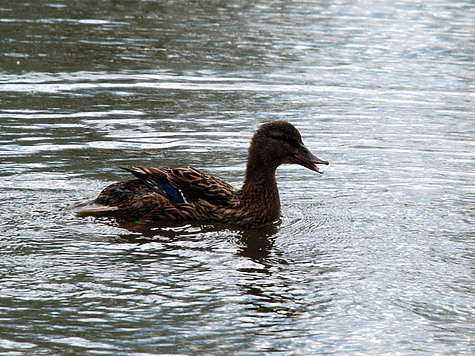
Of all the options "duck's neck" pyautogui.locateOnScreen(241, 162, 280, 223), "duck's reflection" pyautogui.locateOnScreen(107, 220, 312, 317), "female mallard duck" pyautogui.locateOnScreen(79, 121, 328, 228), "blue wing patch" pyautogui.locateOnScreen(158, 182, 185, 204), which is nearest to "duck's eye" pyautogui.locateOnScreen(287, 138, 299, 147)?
"female mallard duck" pyautogui.locateOnScreen(79, 121, 328, 228)

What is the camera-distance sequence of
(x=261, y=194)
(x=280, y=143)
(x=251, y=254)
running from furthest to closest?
(x=280, y=143), (x=261, y=194), (x=251, y=254)

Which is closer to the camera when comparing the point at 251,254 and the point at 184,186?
the point at 251,254

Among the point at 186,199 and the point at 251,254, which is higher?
the point at 186,199

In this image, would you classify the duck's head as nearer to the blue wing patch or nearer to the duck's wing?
the duck's wing

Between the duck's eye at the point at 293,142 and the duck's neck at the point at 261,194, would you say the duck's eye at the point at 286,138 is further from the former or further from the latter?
the duck's neck at the point at 261,194

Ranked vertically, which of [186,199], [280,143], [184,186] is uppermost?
[280,143]

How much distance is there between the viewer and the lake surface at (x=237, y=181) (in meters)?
6.48

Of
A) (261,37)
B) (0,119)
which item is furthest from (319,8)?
(0,119)

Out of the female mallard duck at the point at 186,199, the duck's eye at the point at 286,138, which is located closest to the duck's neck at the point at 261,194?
the female mallard duck at the point at 186,199

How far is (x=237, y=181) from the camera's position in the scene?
1038 centimetres

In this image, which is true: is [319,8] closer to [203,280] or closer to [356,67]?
[356,67]

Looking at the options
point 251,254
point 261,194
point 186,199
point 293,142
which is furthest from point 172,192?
point 293,142

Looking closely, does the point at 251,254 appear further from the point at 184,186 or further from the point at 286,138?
the point at 286,138

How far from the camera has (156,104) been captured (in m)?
13.3
